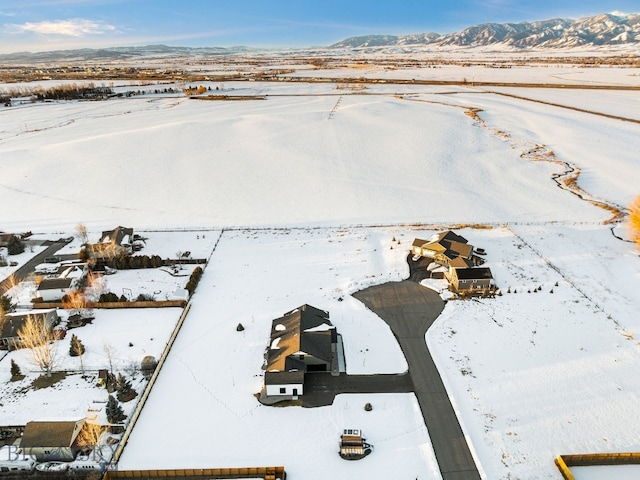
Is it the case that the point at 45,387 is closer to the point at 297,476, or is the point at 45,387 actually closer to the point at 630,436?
the point at 297,476

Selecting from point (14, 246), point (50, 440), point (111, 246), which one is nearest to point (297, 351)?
point (50, 440)

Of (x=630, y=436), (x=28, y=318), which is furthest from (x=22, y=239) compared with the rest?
(x=630, y=436)

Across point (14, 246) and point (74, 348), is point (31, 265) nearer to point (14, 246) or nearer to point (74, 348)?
point (14, 246)

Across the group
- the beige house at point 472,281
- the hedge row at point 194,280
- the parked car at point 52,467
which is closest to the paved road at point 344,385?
the beige house at point 472,281

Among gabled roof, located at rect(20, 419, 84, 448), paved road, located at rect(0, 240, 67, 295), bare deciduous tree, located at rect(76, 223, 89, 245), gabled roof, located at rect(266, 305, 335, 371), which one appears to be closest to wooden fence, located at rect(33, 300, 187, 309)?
paved road, located at rect(0, 240, 67, 295)

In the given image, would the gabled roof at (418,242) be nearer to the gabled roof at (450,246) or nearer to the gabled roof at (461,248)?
the gabled roof at (450,246)

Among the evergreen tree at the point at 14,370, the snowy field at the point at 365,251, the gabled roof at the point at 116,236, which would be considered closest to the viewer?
the snowy field at the point at 365,251

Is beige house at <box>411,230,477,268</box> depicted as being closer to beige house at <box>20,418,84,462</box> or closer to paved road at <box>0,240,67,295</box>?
beige house at <box>20,418,84,462</box>
